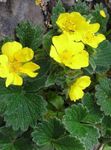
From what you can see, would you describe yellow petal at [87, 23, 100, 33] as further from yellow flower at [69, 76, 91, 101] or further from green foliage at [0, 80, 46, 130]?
green foliage at [0, 80, 46, 130]

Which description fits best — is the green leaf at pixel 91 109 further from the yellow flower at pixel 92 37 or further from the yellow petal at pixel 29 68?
the yellow petal at pixel 29 68

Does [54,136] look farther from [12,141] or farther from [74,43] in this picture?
[74,43]

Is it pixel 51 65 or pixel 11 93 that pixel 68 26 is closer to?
pixel 51 65

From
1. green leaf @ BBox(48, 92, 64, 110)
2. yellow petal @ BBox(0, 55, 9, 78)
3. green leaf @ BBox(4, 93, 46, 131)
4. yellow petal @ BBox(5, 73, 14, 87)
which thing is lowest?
green leaf @ BBox(48, 92, 64, 110)

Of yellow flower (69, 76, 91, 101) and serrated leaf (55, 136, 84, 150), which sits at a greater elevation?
yellow flower (69, 76, 91, 101)

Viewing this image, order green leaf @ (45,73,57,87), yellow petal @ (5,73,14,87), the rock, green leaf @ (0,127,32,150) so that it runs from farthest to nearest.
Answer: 1. the rock
2. green leaf @ (0,127,32,150)
3. green leaf @ (45,73,57,87)
4. yellow petal @ (5,73,14,87)

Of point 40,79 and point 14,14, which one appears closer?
point 40,79

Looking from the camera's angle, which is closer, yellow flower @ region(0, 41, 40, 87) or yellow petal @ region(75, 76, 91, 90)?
yellow flower @ region(0, 41, 40, 87)

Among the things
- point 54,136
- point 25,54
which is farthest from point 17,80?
point 54,136

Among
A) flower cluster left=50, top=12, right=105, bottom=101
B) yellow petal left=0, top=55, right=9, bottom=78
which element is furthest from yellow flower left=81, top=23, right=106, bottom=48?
yellow petal left=0, top=55, right=9, bottom=78
